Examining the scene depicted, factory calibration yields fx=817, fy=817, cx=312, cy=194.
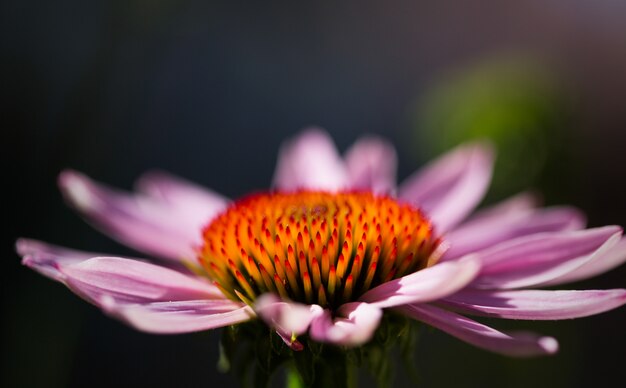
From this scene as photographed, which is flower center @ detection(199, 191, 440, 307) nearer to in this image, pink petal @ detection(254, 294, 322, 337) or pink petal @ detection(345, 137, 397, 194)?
pink petal @ detection(254, 294, 322, 337)

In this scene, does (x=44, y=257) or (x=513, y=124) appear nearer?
(x=44, y=257)

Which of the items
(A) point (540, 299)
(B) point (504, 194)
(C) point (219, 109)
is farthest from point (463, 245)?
(C) point (219, 109)

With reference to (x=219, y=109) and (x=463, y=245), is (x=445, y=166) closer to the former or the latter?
(x=463, y=245)

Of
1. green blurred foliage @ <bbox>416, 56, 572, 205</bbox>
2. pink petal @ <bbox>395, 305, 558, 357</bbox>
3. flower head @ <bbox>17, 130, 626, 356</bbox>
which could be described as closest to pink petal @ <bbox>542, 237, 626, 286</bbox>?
flower head @ <bbox>17, 130, 626, 356</bbox>

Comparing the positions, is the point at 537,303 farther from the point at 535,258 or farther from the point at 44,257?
the point at 44,257

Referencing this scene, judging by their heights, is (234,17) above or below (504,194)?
above

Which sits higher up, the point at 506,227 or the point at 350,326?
the point at 506,227

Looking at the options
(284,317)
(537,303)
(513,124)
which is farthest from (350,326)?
(513,124)

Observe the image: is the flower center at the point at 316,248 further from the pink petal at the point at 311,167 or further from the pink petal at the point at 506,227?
the pink petal at the point at 311,167
